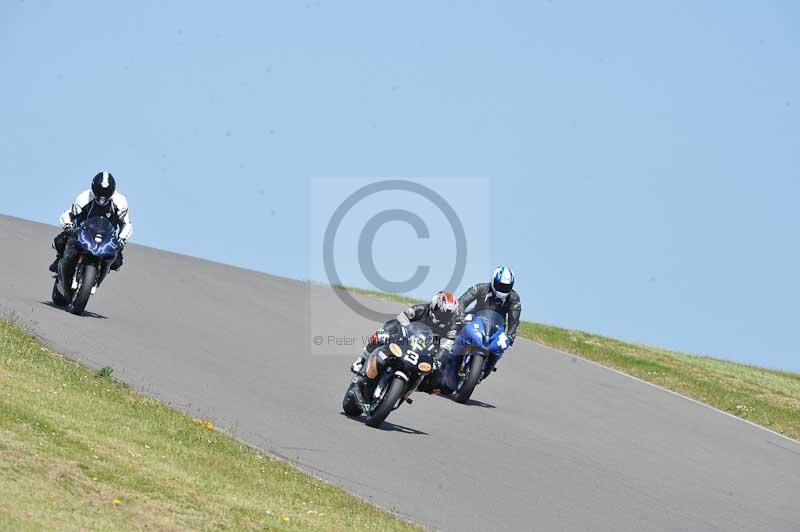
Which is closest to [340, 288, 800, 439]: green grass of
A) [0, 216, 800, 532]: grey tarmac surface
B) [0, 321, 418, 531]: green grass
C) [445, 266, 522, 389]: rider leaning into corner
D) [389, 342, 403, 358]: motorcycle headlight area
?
[0, 216, 800, 532]: grey tarmac surface

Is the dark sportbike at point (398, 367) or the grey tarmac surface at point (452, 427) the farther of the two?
the dark sportbike at point (398, 367)

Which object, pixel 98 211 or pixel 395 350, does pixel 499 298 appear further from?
pixel 98 211

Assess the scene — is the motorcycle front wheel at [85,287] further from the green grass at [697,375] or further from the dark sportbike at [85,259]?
the green grass at [697,375]

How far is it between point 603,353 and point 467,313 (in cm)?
1136

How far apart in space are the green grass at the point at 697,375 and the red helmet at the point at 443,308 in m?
10.3

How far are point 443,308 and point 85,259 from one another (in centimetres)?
599

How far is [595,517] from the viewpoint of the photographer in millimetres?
13227

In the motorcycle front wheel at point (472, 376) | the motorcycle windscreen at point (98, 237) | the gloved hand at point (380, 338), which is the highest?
the motorcycle windscreen at point (98, 237)

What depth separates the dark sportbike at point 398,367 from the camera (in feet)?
49.0

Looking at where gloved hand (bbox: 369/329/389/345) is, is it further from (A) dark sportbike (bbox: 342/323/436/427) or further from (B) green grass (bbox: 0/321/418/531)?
(B) green grass (bbox: 0/321/418/531)

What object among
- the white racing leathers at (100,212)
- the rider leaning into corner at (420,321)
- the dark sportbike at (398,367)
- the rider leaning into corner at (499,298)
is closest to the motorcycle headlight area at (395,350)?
the dark sportbike at (398,367)

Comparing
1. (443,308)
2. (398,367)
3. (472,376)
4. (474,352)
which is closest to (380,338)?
(398,367)

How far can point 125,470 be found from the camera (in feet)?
32.6

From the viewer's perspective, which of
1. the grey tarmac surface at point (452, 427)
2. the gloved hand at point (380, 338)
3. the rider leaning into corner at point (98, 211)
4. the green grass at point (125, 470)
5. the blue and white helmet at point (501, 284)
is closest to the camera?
the green grass at point (125, 470)
